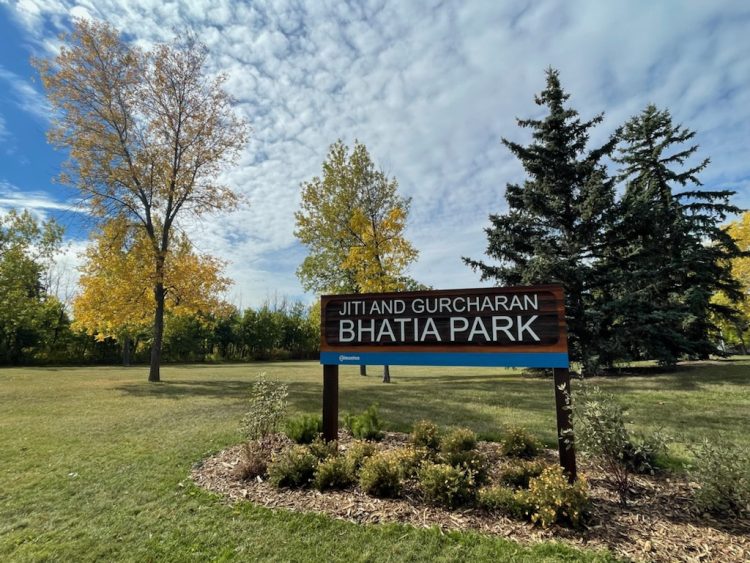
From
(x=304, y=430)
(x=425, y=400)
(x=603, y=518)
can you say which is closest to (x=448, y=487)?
(x=603, y=518)

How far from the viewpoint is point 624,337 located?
12555mm

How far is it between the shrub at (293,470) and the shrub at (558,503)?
7.81 ft

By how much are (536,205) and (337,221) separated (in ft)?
27.0

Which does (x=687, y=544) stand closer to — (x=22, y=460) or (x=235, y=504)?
(x=235, y=504)

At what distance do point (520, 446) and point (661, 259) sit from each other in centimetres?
1384

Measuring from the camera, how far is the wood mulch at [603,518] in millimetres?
2881

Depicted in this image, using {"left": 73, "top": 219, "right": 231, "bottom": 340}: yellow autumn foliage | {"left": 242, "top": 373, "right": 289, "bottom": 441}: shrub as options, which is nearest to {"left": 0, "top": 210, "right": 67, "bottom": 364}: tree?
{"left": 73, "top": 219, "right": 231, "bottom": 340}: yellow autumn foliage

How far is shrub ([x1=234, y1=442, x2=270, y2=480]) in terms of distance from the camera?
4.52 metres

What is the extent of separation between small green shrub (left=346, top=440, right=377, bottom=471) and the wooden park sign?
0.77 meters

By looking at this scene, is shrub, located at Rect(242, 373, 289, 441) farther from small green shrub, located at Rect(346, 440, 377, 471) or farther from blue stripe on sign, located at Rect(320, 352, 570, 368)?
small green shrub, located at Rect(346, 440, 377, 471)

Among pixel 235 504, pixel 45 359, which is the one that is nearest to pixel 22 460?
pixel 235 504

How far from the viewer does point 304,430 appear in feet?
18.1

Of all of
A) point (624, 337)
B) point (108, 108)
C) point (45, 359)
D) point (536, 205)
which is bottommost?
point (45, 359)

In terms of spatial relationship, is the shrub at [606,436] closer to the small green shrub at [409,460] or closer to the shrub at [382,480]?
the small green shrub at [409,460]
